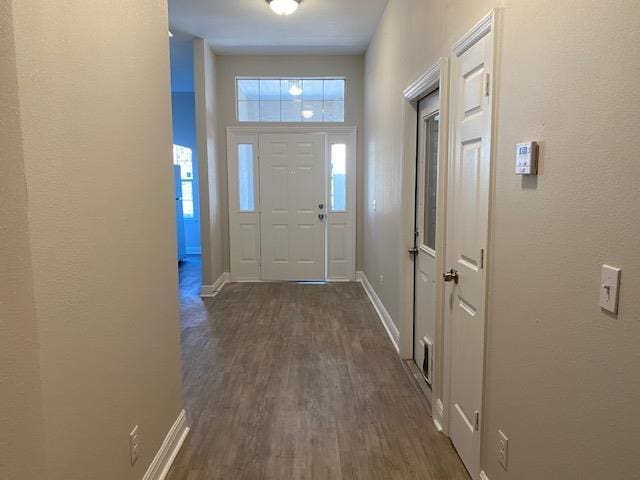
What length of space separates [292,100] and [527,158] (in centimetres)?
501

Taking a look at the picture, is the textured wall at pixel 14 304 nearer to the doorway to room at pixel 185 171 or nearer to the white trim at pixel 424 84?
the white trim at pixel 424 84

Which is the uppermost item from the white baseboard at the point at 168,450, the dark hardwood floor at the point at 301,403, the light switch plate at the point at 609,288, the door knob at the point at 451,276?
the light switch plate at the point at 609,288

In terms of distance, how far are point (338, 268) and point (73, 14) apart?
5232 mm

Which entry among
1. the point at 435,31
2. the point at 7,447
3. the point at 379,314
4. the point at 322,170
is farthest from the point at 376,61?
the point at 7,447

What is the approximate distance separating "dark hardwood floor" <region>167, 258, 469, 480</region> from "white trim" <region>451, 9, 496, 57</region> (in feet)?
6.70

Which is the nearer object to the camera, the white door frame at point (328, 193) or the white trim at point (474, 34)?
the white trim at point (474, 34)

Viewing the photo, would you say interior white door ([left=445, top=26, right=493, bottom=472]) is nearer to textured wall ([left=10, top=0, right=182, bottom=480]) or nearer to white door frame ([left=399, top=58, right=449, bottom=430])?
white door frame ([left=399, top=58, right=449, bottom=430])

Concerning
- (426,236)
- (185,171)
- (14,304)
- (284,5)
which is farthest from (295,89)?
(14,304)

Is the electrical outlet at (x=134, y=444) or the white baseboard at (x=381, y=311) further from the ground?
the electrical outlet at (x=134, y=444)

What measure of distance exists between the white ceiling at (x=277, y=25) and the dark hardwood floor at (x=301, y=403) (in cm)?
314

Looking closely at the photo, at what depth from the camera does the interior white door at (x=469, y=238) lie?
1.90 meters

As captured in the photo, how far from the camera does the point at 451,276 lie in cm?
229

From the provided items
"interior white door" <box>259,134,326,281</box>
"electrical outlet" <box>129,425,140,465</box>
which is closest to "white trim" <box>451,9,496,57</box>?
"electrical outlet" <box>129,425,140,465</box>

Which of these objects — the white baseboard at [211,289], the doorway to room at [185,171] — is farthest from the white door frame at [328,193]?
the doorway to room at [185,171]
